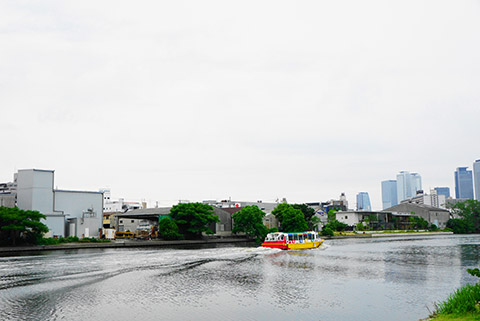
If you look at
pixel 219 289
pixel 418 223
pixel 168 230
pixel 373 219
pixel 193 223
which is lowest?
pixel 418 223

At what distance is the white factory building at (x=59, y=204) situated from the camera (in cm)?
5250

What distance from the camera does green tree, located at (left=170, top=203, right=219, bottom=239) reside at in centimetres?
6056

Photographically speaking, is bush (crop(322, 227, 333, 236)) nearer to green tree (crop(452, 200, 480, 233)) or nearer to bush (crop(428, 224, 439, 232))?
bush (crop(428, 224, 439, 232))

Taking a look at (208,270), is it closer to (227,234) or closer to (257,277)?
(257,277)

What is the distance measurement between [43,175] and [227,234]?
101ft

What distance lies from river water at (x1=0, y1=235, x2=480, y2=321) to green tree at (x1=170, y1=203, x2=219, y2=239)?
25.9m

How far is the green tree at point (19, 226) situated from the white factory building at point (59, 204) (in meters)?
4.89

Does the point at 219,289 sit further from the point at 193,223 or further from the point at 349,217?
the point at 349,217

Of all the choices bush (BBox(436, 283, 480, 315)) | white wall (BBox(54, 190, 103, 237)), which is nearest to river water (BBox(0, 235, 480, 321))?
bush (BBox(436, 283, 480, 315))

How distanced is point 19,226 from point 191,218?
23415 millimetres

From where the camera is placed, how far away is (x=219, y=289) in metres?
22.2

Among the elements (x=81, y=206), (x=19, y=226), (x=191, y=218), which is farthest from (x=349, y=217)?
(x=19, y=226)

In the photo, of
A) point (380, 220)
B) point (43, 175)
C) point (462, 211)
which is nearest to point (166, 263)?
point (43, 175)

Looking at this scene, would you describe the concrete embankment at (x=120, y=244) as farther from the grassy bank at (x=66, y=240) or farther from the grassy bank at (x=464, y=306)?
the grassy bank at (x=464, y=306)
